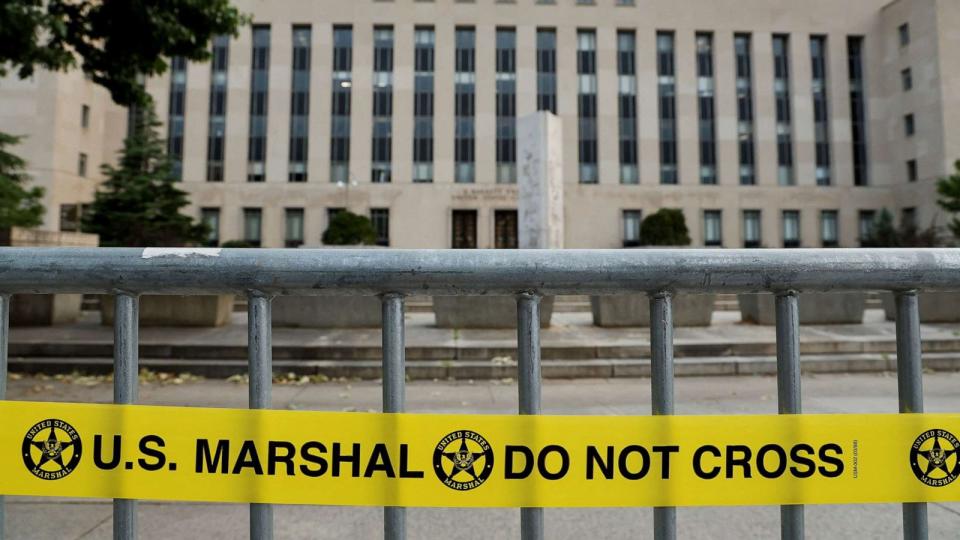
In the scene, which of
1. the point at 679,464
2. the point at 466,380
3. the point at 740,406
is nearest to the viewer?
the point at 679,464

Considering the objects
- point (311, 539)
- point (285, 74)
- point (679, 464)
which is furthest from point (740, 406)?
point (285, 74)

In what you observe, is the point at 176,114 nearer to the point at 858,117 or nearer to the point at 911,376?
the point at 911,376

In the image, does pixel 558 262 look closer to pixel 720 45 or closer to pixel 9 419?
pixel 9 419

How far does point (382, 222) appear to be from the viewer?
Result: 38125mm

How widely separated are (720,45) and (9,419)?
46.1m

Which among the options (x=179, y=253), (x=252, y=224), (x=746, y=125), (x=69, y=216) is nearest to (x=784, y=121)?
(x=746, y=125)

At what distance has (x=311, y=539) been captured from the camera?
9.62 feet

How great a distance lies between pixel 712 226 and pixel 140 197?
123 ft

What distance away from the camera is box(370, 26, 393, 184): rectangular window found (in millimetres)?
38312

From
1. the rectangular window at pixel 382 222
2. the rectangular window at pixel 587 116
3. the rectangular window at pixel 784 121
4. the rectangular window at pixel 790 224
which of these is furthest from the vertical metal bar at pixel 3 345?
the rectangular window at pixel 784 121

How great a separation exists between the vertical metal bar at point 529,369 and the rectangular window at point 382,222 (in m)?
37.4

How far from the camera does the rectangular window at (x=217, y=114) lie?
37938mm

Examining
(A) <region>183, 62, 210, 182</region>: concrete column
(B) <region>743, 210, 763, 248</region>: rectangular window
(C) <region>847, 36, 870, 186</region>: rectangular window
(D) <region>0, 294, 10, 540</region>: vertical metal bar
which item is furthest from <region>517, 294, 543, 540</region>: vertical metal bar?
(C) <region>847, 36, 870, 186</region>: rectangular window

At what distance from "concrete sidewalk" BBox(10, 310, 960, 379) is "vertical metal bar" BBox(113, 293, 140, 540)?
21.3 ft
